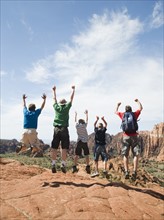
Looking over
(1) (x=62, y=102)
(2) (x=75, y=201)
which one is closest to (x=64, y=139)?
(1) (x=62, y=102)

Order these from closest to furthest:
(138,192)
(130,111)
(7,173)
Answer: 1. (138,192)
2. (130,111)
3. (7,173)

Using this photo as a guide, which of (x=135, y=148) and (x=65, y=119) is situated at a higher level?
(x=65, y=119)

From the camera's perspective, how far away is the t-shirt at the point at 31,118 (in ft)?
33.1

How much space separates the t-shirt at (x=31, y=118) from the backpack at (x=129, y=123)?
3167mm

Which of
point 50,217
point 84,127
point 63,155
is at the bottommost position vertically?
point 50,217

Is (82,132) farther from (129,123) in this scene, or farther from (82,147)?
(129,123)

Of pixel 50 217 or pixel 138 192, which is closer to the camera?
pixel 50 217

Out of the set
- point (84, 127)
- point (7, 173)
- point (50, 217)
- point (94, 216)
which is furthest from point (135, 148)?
point (7, 173)

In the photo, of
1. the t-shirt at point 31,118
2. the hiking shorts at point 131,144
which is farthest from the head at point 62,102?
the hiking shorts at point 131,144

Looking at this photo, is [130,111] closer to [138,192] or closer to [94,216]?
[138,192]

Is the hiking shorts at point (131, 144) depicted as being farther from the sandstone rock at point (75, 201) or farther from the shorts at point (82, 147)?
the shorts at point (82, 147)

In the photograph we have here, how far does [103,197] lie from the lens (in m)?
8.58

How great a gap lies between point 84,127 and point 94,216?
508 cm

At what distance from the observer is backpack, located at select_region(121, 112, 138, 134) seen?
33.7 ft
